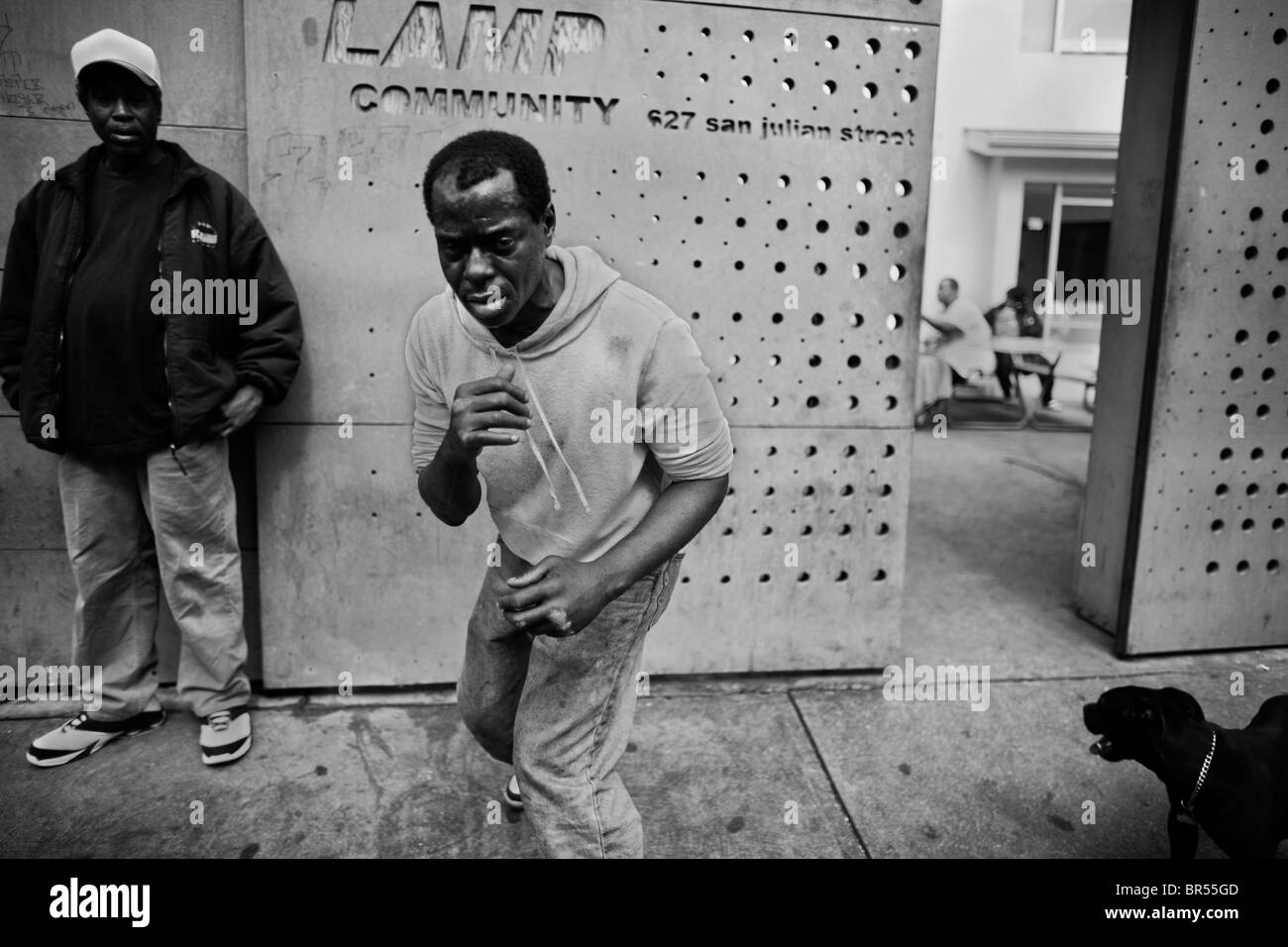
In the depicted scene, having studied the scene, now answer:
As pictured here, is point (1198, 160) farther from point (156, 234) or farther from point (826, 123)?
point (156, 234)

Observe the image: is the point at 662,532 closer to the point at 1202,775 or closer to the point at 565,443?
the point at 565,443

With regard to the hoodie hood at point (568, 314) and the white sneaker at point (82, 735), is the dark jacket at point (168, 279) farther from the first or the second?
the hoodie hood at point (568, 314)

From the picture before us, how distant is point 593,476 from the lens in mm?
2070

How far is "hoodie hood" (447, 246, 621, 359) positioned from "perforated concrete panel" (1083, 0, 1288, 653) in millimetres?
3149

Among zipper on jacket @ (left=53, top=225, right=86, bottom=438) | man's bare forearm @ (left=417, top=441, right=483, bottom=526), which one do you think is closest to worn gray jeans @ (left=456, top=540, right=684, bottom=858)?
man's bare forearm @ (left=417, top=441, right=483, bottom=526)

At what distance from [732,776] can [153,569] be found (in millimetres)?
2306

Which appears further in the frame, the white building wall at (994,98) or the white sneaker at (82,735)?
the white building wall at (994,98)

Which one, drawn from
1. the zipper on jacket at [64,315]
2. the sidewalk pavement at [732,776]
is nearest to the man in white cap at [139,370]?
the zipper on jacket at [64,315]

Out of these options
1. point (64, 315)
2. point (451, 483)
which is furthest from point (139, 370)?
point (451, 483)

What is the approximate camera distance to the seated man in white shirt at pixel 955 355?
32.4ft

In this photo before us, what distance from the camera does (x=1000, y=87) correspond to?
14.0 m

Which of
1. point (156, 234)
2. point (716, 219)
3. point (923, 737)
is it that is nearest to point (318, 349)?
point (156, 234)

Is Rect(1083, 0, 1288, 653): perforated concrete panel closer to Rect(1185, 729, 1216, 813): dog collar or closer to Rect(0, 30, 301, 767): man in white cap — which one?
Rect(1185, 729, 1216, 813): dog collar

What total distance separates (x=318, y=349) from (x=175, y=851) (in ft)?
6.02
